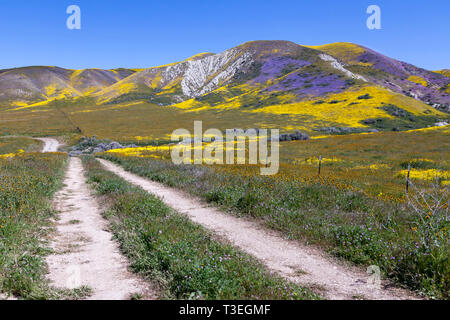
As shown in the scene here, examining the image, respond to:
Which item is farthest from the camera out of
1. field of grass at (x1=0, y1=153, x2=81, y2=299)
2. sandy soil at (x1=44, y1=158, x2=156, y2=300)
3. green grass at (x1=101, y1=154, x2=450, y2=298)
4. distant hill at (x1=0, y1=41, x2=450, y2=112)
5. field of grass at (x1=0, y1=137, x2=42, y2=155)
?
distant hill at (x1=0, y1=41, x2=450, y2=112)

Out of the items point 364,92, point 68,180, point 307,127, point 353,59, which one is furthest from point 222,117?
point 353,59

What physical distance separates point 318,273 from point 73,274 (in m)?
5.02

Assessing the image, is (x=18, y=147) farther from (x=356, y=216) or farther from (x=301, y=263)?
(x=301, y=263)

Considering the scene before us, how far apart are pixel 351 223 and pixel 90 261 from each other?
6.91m

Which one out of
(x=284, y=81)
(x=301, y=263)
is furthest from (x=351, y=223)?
(x=284, y=81)

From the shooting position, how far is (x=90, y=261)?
6.33m

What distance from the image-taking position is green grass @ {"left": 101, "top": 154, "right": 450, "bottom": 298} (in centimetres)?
532

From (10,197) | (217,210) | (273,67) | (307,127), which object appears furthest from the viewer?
(273,67)

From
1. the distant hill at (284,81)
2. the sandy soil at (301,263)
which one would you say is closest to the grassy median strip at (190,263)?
the sandy soil at (301,263)

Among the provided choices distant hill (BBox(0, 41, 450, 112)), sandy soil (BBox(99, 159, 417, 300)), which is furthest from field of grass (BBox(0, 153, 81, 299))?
distant hill (BBox(0, 41, 450, 112))

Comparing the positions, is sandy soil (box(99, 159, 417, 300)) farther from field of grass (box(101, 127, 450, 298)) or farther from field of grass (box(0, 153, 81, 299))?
field of grass (box(0, 153, 81, 299))

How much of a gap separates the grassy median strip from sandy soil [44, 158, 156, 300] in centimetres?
30

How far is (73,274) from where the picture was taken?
564 cm
